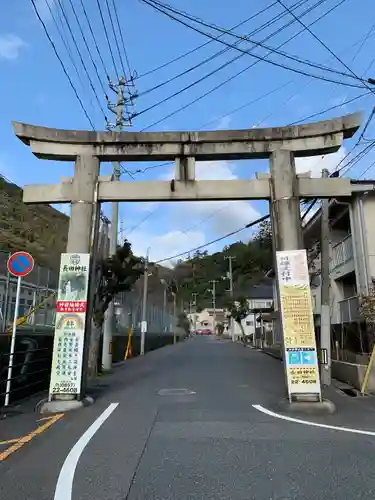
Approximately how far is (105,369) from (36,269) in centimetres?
583

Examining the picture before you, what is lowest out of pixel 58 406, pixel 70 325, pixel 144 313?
pixel 58 406

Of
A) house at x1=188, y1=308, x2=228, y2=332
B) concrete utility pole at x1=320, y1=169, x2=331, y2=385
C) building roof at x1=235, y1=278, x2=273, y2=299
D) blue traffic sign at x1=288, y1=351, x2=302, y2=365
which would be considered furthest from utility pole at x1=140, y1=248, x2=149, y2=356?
house at x1=188, y1=308, x2=228, y2=332

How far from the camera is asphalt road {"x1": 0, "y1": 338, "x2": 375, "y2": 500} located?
426cm

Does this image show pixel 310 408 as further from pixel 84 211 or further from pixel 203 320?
pixel 203 320

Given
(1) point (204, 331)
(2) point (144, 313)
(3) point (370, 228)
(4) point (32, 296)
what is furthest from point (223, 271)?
(4) point (32, 296)

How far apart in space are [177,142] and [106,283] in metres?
6.57

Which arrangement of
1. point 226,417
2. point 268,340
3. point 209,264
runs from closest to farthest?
point 226,417
point 268,340
point 209,264

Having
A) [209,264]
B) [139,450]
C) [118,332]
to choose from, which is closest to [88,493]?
[139,450]

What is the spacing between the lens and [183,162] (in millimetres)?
10180

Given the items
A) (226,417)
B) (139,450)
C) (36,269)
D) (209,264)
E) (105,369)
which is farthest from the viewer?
(209,264)

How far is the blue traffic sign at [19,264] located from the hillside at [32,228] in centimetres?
705

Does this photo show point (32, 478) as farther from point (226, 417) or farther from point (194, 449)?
point (226, 417)

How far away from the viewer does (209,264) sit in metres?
72.4

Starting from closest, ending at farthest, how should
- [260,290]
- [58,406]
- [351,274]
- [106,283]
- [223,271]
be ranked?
1. [58,406]
2. [106,283]
3. [351,274]
4. [260,290]
5. [223,271]
